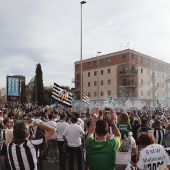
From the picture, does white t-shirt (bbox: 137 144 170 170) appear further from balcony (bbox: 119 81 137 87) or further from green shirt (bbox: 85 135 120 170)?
balcony (bbox: 119 81 137 87)

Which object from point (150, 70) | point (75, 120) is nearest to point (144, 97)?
point (150, 70)

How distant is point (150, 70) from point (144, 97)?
8084mm

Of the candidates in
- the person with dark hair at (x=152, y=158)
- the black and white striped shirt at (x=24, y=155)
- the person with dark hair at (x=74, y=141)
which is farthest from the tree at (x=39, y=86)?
the black and white striped shirt at (x=24, y=155)

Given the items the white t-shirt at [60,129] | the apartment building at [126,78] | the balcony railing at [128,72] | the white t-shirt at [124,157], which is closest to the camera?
the white t-shirt at [124,157]

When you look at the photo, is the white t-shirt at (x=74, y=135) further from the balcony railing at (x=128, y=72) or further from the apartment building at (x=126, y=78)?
the balcony railing at (x=128, y=72)

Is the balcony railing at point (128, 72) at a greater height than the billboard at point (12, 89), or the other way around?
the balcony railing at point (128, 72)

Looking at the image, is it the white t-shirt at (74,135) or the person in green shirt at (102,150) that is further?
the white t-shirt at (74,135)

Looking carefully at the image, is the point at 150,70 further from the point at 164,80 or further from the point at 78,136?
the point at 78,136

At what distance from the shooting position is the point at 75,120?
8.72m

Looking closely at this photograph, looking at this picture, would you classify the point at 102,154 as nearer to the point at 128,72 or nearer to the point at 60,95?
the point at 60,95

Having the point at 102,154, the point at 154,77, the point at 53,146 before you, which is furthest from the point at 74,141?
the point at 154,77

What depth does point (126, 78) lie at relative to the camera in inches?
2478

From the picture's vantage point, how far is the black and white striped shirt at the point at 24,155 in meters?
3.98

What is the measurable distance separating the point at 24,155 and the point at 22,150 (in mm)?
80
